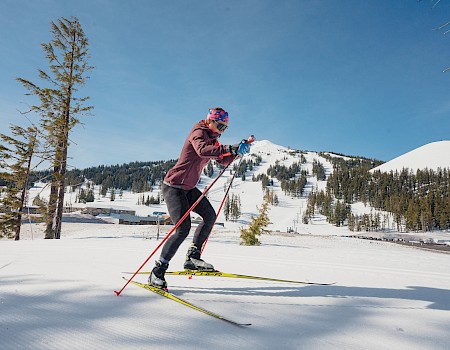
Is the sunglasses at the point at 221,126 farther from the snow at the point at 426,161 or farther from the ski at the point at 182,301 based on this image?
the snow at the point at 426,161

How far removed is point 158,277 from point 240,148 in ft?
6.21

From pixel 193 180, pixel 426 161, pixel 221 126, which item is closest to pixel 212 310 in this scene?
pixel 193 180

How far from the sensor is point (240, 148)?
373cm

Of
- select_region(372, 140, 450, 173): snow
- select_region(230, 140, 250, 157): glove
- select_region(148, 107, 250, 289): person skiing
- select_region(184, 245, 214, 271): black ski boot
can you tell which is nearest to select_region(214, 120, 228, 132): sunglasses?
select_region(148, 107, 250, 289): person skiing

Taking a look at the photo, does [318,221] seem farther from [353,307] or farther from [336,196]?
[353,307]

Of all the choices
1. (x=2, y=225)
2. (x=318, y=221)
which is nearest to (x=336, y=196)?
(x=318, y=221)

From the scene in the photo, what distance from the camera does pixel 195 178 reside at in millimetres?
3871

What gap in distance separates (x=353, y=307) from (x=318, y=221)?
5259 inches

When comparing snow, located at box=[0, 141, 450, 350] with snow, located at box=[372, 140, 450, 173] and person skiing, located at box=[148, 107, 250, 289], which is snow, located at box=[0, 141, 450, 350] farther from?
snow, located at box=[372, 140, 450, 173]

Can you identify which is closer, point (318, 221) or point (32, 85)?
point (32, 85)

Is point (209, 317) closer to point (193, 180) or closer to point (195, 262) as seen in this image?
point (195, 262)

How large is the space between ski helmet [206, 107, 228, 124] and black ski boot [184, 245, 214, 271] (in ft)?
6.17

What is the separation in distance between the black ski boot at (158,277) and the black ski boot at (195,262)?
28.6 inches

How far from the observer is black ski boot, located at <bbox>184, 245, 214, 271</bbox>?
13.0 feet
